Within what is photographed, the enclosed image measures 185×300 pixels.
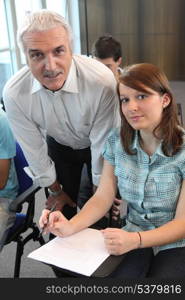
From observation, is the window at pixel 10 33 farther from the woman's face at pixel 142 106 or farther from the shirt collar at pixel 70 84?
the woman's face at pixel 142 106

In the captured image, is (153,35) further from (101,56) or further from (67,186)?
(67,186)

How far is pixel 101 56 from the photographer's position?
9.00 ft

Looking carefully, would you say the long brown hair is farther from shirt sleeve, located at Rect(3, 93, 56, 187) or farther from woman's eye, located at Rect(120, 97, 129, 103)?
shirt sleeve, located at Rect(3, 93, 56, 187)

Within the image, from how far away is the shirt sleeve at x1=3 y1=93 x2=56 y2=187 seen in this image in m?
1.60

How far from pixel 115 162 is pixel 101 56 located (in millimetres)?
1550

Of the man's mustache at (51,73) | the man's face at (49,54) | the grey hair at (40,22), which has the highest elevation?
the grey hair at (40,22)

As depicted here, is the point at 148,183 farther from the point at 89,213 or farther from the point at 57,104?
the point at 57,104

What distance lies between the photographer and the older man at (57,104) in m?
1.32

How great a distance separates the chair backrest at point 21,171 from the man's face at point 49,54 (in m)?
0.53

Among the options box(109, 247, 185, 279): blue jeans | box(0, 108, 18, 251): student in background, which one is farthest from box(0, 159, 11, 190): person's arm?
box(109, 247, 185, 279): blue jeans

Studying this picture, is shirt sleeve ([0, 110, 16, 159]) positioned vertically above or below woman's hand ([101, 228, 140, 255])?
above

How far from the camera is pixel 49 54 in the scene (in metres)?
1.31

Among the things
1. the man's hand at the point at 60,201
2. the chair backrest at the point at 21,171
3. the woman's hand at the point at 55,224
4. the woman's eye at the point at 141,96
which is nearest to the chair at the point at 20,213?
the chair backrest at the point at 21,171

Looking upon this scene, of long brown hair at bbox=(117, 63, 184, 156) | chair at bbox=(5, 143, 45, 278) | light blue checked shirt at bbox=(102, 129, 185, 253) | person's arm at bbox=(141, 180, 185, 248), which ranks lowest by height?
chair at bbox=(5, 143, 45, 278)
